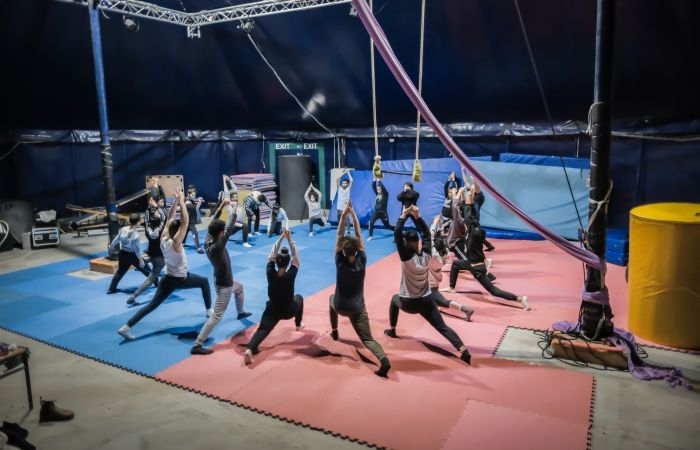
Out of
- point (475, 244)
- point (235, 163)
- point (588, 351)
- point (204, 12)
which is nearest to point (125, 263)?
point (475, 244)

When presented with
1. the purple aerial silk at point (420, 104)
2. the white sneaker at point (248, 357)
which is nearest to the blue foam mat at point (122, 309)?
the white sneaker at point (248, 357)

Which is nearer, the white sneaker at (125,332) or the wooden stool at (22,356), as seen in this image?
the wooden stool at (22,356)

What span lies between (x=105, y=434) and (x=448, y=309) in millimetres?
4602

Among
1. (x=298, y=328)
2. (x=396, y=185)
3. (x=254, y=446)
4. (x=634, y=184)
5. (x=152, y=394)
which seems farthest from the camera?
(x=396, y=185)

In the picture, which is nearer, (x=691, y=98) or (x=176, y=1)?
(x=691, y=98)

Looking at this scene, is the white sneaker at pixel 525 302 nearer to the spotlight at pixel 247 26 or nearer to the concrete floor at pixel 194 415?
the concrete floor at pixel 194 415

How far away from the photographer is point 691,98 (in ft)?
32.8

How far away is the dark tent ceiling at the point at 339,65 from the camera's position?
32.6ft

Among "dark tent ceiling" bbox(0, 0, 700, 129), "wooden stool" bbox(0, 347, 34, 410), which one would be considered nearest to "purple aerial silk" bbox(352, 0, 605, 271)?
"wooden stool" bbox(0, 347, 34, 410)

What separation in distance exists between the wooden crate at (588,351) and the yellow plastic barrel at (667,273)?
0.88 metres

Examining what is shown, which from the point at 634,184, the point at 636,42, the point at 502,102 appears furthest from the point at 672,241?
the point at 502,102

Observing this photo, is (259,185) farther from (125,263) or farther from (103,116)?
(125,263)

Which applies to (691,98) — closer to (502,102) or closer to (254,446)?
(502,102)

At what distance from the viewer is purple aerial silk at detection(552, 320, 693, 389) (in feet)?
16.6
